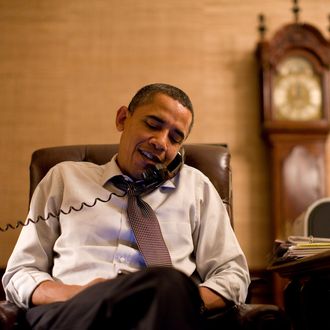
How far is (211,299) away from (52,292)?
0.41m

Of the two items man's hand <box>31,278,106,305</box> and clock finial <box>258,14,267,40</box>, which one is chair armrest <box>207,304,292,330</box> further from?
clock finial <box>258,14,267,40</box>

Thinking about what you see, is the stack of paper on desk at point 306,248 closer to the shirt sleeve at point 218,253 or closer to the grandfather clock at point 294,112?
the shirt sleeve at point 218,253

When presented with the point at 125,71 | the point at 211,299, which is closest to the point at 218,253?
the point at 211,299

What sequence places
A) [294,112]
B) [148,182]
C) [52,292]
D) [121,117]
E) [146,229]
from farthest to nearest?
[294,112] < [121,117] < [148,182] < [146,229] < [52,292]

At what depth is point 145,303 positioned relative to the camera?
937 mm

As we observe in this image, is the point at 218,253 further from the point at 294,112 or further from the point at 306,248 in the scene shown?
the point at 294,112

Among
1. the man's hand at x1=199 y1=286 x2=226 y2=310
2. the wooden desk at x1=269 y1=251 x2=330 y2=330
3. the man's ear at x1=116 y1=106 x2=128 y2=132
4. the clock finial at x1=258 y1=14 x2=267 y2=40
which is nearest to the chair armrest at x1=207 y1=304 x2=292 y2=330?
the man's hand at x1=199 y1=286 x2=226 y2=310

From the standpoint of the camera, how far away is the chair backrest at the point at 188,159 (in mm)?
1789

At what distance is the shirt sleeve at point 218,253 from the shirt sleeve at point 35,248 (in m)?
0.44

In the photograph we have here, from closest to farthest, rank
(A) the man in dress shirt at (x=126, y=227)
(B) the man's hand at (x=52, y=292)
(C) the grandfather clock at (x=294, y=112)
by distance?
(B) the man's hand at (x=52, y=292) → (A) the man in dress shirt at (x=126, y=227) → (C) the grandfather clock at (x=294, y=112)

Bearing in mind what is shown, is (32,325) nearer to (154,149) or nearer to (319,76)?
(154,149)

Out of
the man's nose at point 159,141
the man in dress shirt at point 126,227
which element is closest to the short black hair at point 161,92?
the man in dress shirt at point 126,227

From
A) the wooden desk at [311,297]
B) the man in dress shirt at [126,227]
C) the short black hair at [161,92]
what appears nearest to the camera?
the man in dress shirt at [126,227]

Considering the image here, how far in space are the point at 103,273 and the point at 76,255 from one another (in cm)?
9
